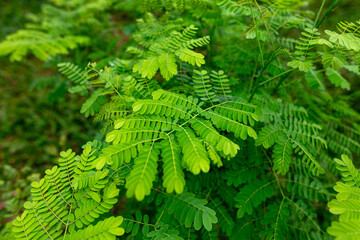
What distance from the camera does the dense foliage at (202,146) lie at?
Answer: 41.4 inches

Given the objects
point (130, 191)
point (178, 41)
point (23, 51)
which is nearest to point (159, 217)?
point (130, 191)

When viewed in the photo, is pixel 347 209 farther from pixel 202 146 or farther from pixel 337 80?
pixel 337 80

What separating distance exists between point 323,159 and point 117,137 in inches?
69.0

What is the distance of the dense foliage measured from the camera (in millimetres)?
1053

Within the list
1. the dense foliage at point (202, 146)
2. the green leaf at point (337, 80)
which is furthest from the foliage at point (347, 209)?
Answer: the green leaf at point (337, 80)

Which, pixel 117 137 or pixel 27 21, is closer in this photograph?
pixel 117 137

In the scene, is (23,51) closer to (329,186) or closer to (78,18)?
(78,18)

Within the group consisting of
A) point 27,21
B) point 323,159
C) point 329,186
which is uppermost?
point 27,21

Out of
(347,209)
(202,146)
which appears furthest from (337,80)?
(202,146)

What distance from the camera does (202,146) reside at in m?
1.05

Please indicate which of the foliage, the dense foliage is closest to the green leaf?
the dense foliage

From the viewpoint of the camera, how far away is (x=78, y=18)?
3.21 metres

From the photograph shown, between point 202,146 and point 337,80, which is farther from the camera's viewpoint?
point 337,80

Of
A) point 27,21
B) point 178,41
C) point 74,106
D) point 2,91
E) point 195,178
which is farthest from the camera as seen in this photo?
point 27,21
